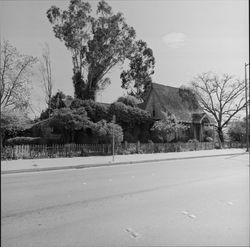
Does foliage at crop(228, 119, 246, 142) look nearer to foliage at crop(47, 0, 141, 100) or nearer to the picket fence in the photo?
the picket fence

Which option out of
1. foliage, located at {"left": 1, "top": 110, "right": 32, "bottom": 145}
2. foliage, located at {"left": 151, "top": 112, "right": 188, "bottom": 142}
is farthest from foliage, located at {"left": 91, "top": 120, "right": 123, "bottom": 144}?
foliage, located at {"left": 1, "top": 110, "right": 32, "bottom": 145}

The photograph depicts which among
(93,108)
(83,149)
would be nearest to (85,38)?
(83,149)

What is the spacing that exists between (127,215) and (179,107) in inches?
1014

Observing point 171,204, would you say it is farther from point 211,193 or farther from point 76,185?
point 76,185

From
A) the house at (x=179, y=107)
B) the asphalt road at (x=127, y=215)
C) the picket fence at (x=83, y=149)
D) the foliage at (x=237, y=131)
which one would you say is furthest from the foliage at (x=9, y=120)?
the foliage at (x=237, y=131)

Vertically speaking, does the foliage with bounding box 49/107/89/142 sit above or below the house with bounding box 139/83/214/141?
below

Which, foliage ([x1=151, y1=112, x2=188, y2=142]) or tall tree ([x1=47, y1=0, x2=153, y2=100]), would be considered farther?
foliage ([x1=151, y1=112, x2=188, y2=142])

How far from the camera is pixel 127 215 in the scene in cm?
459

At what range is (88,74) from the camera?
2623mm

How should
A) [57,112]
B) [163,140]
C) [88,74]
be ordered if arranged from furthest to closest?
[163,140] → [57,112] → [88,74]

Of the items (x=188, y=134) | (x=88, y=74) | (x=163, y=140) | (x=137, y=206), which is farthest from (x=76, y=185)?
(x=188, y=134)

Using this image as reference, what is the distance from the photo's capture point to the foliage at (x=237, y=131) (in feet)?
117

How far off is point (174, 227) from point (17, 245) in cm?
189

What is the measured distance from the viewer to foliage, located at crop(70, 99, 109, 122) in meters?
19.6
